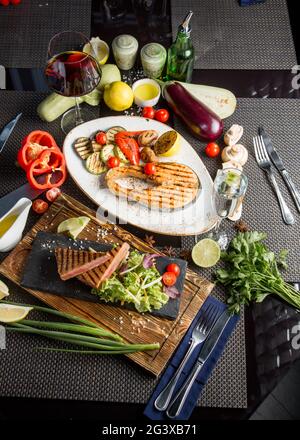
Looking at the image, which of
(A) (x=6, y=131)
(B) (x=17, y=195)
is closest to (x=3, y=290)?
(B) (x=17, y=195)

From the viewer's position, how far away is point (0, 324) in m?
1.71

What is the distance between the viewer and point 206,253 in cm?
182

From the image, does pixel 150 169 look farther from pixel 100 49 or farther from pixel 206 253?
pixel 100 49

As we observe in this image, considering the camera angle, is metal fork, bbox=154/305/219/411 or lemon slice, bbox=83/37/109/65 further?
lemon slice, bbox=83/37/109/65

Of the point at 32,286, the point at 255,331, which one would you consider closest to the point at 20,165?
the point at 32,286

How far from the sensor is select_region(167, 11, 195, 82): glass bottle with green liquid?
6.75 feet

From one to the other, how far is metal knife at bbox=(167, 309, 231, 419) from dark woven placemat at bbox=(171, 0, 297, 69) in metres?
1.05

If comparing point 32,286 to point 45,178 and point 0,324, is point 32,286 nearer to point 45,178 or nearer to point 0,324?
point 0,324

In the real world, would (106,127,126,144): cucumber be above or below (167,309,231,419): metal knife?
above

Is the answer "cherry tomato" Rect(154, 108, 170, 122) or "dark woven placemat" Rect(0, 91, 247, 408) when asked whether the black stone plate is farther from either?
"cherry tomato" Rect(154, 108, 170, 122)

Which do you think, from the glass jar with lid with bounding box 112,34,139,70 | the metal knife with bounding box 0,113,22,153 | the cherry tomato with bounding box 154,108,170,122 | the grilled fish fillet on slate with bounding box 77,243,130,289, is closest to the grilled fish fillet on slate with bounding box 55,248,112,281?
the grilled fish fillet on slate with bounding box 77,243,130,289

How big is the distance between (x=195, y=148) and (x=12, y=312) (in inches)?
33.9

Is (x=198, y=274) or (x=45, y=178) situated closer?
(x=198, y=274)

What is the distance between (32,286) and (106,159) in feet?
1.68
